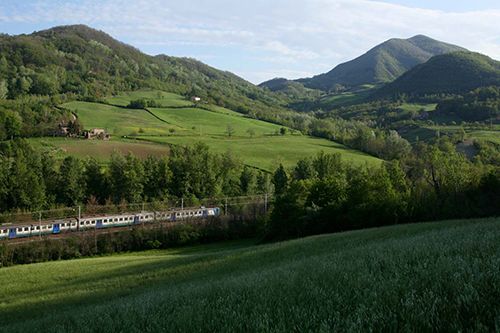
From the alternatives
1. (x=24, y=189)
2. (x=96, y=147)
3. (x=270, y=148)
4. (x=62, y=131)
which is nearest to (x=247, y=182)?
(x=270, y=148)

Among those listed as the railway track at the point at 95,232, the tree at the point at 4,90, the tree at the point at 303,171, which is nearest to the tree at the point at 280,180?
the tree at the point at 303,171

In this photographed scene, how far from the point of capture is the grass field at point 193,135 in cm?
11309

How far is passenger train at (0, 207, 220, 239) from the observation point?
2368 inches

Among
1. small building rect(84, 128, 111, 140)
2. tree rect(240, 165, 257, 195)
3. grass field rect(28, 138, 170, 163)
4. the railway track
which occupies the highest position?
small building rect(84, 128, 111, 140)

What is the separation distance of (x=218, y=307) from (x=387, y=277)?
386 cm

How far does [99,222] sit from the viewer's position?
66750 millimetres

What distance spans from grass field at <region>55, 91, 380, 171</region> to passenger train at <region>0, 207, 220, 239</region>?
3549 centimetres

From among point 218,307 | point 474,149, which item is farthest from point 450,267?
point 474,149

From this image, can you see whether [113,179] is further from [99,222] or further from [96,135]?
[96,135]

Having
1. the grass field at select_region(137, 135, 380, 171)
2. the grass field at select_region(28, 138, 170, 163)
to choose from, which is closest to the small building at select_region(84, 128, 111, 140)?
the grass field at select_region(28, 138, 170, 163)

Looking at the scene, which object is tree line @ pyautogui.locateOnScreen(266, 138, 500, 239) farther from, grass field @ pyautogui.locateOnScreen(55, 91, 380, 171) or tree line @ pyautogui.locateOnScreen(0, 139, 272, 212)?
grass field @ pyautogui.locateOnScreen(55, 91, 380, 171)

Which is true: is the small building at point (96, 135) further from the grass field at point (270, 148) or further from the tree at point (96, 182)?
the tree at point (96, 182)

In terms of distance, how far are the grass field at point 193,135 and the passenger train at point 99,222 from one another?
3549 cm

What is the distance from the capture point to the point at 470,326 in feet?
19.9
